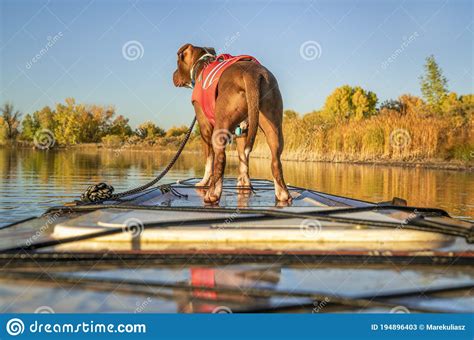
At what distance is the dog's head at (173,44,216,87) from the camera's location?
5875mm

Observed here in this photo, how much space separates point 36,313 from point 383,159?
23.9 m

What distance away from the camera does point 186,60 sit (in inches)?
235

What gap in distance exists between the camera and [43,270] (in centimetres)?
309

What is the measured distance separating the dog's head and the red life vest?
343mm

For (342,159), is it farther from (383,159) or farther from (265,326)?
(265,326)

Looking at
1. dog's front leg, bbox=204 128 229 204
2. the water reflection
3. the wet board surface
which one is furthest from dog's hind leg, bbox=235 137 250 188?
the water reflection

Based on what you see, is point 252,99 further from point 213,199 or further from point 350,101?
point 350,101

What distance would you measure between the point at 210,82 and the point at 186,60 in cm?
99

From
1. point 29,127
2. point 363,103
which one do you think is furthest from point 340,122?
Answer: point 29,127

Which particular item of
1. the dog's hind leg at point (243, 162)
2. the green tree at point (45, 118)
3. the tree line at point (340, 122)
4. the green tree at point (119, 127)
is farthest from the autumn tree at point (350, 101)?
the dog's hind leg at point (243, 162)

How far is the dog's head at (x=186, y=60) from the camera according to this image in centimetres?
588

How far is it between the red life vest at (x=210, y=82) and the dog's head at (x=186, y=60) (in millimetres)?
343

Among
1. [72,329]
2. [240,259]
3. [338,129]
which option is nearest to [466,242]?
[240,259]

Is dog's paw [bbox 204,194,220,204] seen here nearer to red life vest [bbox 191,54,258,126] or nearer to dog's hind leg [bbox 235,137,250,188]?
red life vest [bbox 191,54,258,126]
